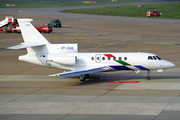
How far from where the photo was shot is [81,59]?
34.2 meters

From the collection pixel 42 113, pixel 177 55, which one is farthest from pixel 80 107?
pixel 177 55

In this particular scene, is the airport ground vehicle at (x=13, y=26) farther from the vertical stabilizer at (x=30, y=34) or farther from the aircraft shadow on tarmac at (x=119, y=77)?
the aircraft shadow on tarmac at (x=119, y=77)

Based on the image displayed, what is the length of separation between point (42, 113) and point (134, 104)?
22.3 ft

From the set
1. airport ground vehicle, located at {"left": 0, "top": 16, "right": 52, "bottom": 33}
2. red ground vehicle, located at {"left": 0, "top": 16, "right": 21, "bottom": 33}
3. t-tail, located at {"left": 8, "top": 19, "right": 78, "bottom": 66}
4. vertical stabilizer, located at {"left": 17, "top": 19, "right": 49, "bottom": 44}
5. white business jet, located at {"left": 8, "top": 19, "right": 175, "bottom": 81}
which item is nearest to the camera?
white business jet, located at {"left": 8, "top": 19, "right": 175, "bottom": 81}

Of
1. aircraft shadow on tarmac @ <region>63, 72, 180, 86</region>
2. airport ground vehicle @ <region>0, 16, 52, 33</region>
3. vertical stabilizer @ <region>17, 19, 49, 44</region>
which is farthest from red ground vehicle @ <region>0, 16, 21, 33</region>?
aircraft shadow on tarmac @ <region>63, 72, 180, 86</region>


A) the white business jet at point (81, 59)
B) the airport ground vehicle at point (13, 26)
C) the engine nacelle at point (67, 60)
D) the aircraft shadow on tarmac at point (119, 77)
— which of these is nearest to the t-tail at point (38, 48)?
the white business jet at point (81, 59)

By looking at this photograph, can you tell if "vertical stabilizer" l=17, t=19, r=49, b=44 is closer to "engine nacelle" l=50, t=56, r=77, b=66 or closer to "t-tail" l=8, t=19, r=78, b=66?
"t-tail" l=8, t=19, r=78, b=66

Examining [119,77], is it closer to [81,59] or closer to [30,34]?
[81,59]

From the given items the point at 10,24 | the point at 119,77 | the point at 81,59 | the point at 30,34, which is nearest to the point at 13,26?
the point at 10,24

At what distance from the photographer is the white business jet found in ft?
110

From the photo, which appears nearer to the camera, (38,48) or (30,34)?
(38,48)

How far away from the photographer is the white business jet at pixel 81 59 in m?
33.5

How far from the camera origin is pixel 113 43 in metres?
60.5

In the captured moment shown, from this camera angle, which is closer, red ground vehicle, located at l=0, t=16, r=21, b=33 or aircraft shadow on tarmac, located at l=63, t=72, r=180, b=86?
aircraft shadow on tarmac, located at l=63, t=72, r=180, b=86
